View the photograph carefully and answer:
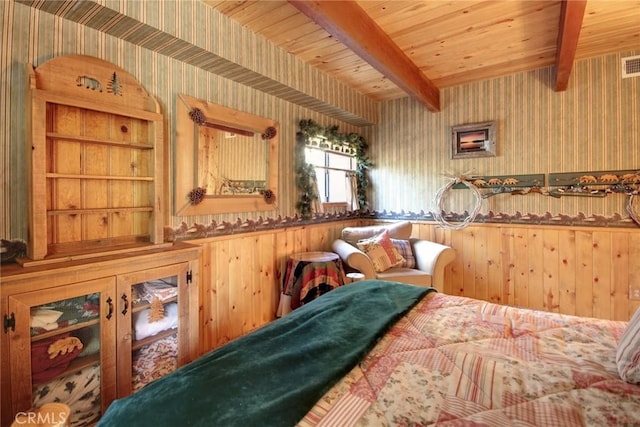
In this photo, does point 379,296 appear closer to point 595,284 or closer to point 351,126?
point 595,284

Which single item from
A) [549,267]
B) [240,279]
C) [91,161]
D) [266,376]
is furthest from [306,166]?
[549,267]

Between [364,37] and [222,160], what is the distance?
4.69ft

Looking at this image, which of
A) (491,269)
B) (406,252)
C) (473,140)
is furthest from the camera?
(473,140)

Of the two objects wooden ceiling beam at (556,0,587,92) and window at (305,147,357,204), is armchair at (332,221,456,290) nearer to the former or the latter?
window at (305,147,357,204)

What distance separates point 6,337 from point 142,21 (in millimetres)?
1714

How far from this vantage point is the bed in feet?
2.67

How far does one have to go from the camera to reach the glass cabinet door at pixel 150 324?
1705 mm

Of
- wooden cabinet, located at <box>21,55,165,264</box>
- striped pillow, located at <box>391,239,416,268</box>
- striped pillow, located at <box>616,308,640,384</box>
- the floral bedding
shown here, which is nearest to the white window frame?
striped pillow, located at <box>391,239,416,268</box>

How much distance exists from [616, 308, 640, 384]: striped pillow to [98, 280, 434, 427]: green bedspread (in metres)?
0.74

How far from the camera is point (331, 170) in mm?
3900

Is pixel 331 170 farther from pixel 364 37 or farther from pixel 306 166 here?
pixel 364 37

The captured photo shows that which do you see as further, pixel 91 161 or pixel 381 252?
pixel 381 252

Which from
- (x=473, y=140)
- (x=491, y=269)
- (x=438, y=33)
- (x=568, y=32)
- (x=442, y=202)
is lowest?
(x=491, y=269)

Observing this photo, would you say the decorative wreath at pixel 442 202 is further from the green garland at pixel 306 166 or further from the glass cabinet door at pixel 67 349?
the glass cabinet door at pixel 67 349
